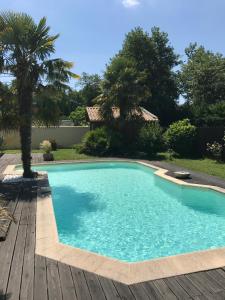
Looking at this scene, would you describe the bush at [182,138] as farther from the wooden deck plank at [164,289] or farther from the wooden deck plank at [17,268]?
the wooden deck plank at [164,289]

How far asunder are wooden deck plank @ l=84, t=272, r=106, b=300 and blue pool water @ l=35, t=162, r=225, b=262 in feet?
5.90

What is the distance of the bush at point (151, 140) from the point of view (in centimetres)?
2155

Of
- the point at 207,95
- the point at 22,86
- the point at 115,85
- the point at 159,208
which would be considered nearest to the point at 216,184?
the point at 159,208

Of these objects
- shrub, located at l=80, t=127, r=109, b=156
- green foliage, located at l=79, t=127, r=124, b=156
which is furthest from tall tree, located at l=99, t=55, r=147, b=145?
shrub, located at l=80, t=127, r=109, b=156

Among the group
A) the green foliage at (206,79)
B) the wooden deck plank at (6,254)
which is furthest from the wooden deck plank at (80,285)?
the green foliage at (206,79)

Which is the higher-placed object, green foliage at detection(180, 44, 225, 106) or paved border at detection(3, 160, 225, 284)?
green foliage at detection(180, 44, 225, 106)

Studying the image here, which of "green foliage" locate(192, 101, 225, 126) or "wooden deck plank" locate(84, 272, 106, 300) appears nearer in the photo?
"wooden deck plank" locate(84, 272, 106, 300)

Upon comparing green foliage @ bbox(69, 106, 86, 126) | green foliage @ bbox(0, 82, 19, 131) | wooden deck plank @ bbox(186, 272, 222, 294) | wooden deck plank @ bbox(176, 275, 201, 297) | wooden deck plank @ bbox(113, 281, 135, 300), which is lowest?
wooden deck plank @ bbox(113, 281, 135, 300)

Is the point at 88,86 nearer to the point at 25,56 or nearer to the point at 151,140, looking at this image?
the point at 151,140

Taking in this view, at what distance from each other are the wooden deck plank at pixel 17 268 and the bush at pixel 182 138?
15.2 metres

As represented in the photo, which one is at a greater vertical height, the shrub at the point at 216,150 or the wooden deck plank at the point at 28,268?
the shrub at the point at 216,150

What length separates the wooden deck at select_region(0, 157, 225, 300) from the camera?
427cm

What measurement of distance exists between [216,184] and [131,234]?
17.8 ft

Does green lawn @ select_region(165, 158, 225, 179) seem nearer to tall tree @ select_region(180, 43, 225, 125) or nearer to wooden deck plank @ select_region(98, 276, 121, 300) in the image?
wooden deck plank @ select_region(98, 276, 121, 300)
